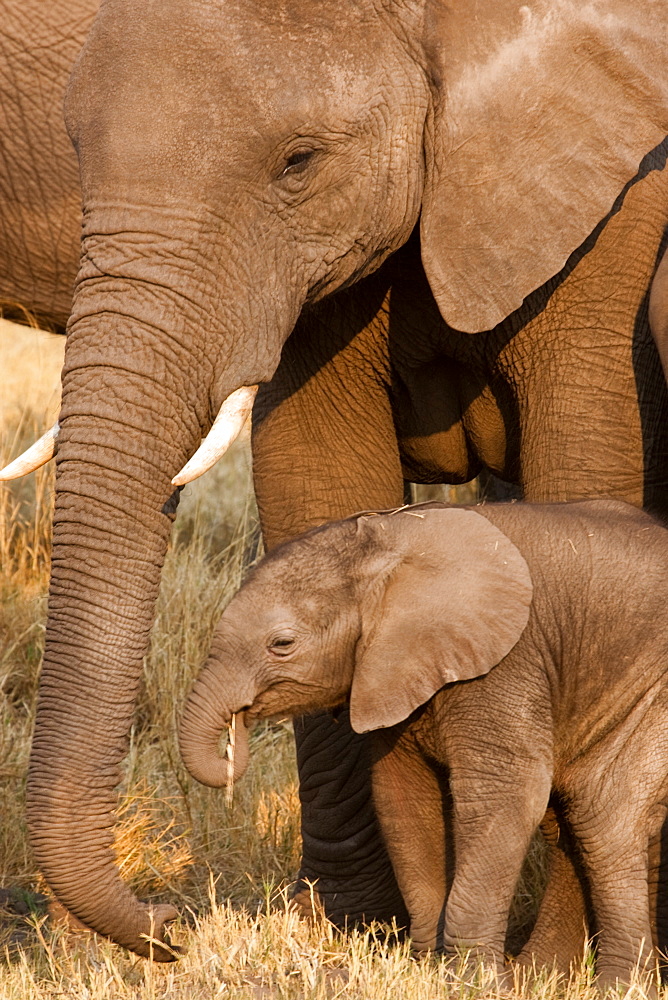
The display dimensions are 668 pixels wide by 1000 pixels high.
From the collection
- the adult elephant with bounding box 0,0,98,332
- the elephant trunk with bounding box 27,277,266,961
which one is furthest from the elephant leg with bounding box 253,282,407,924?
the adult elephant with bounding box 0,0,98,332

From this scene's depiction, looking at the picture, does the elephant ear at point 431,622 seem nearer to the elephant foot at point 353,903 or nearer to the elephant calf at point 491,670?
the elephant calf at point 491,670

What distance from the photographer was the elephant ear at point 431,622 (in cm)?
423

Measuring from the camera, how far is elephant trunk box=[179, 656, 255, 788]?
13.6 feet

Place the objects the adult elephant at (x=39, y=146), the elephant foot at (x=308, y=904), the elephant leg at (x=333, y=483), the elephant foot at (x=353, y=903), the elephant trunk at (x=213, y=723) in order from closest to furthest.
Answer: the elephant trunk at (x=213, y=723) < the elephant leg at (x=333, y=483) < the elephant foot at (x=308, y=904) < the elephant foot at (x=353, y=903) < the adult elephant at (x=39, y=146)

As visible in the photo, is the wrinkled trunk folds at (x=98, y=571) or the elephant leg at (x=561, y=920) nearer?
the wrinkled trunk folds at (x=98, y=571)

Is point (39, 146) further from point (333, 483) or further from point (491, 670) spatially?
point (491, 670)

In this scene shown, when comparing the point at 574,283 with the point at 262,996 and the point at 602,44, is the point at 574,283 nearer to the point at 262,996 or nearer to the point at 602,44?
the point at 602,44

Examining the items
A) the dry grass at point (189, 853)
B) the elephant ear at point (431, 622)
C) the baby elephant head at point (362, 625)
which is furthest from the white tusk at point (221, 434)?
the dry grass at point (189, 853)

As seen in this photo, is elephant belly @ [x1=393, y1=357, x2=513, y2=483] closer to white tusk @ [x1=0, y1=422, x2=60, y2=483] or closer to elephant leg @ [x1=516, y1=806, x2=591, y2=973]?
elephant leg @ [x1=516, y1=806, x2=591, y2=973]

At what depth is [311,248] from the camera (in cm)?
427

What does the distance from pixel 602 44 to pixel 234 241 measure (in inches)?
41.6

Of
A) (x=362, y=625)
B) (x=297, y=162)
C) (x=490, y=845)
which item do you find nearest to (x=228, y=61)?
(x=297, y=162)

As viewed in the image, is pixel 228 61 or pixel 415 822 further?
pixel 415 822

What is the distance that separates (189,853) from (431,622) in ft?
5.91
